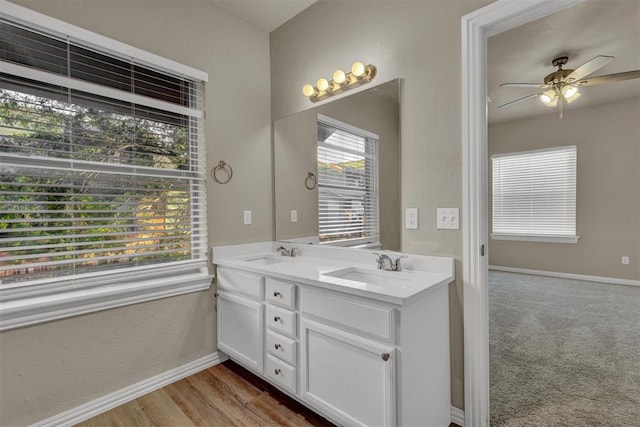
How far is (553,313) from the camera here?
3377mm

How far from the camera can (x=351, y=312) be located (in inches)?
57.7

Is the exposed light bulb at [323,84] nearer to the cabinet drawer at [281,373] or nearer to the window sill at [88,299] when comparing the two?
the window sill at [88,299]

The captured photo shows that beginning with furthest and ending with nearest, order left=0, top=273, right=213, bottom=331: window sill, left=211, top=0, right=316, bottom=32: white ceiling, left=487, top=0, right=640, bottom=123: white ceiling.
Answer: left=487, top=0, right=640, bottom=123: white ceiling, left=211, top=0, right=316, bottom=32: white ceiling, left=0, top=273, right=213, bottom=331: window sill

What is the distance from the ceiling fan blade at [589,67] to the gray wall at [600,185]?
2.36 meters

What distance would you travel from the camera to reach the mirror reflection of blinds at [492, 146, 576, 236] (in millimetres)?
4926

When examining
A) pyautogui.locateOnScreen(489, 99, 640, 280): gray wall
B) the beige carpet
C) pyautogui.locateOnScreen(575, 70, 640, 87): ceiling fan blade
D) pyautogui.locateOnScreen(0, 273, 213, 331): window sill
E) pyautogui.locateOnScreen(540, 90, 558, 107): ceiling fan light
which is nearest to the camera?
pyautogui.locateOnScreen(0, 273, 213, 331): window sill

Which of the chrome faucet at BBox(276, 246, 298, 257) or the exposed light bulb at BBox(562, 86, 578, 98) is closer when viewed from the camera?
the chrome faucet at BBox(276, 246, 298, 257)

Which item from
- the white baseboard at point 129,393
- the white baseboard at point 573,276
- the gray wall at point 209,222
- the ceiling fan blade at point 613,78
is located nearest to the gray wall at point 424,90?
the gray wall at point 209,222

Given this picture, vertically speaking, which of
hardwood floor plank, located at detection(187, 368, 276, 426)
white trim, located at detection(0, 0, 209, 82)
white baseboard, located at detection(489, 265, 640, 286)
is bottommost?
hardwood floor plank, located at detection(187, 368, 276, 426)

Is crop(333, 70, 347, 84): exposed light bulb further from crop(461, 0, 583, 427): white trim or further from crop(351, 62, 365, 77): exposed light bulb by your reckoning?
crop(461, 0, 583, 427): white trim

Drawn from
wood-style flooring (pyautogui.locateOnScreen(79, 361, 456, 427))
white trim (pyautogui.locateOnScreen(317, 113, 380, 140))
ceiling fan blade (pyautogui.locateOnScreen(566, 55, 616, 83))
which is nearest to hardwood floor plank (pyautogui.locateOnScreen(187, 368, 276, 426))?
wood-style flooring (pyautogui.locateOnScreen(79, 361, 456, 427))

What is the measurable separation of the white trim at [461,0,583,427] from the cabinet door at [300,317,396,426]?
57 cm

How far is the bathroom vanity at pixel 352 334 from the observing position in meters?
1.34

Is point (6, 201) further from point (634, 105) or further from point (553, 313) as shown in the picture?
point (634, 105)
